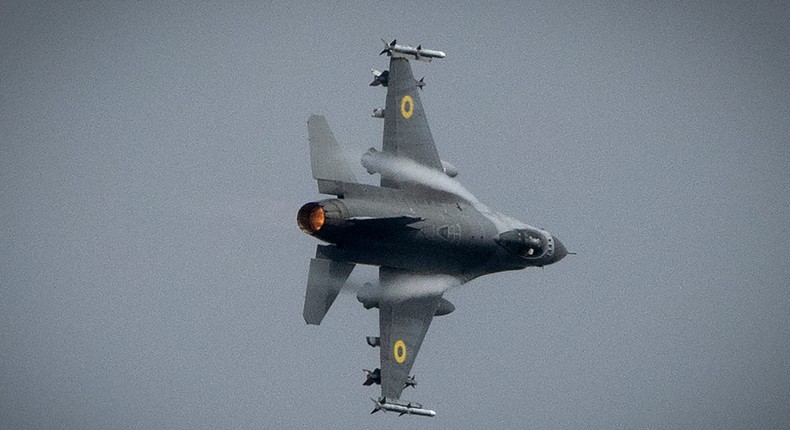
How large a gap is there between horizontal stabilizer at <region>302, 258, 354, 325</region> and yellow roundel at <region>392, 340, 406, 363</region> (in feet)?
12.3

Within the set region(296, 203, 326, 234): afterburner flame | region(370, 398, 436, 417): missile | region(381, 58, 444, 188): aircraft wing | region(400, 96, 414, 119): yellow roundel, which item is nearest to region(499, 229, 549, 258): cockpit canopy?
region(381, 58, 444, 188): aircraft wing

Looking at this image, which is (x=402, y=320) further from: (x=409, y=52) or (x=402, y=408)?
(x=409, y=52)

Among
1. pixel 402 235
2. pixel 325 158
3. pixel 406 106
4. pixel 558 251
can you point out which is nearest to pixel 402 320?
pixel 402 235

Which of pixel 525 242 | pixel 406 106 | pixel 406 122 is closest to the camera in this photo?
pixel 525 242

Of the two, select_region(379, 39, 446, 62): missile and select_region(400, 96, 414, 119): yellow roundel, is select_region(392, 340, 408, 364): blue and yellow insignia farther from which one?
select_region(379, 39, 446, 62): missile

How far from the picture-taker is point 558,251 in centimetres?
4809

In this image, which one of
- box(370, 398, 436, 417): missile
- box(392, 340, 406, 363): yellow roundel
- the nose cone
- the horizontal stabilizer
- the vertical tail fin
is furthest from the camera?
the nose cone

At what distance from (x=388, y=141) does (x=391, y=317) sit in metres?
5.56

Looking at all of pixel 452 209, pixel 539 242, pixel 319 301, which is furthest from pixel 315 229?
pixel 539 242

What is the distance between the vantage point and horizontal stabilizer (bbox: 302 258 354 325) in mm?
43344

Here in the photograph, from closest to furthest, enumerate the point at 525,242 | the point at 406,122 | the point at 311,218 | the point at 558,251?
1. the point at 311,218
2. the point at 525,242
3. the point at 406,122
4. the point at 558,251

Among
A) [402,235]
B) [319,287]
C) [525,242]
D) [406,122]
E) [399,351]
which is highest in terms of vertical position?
[406,122]

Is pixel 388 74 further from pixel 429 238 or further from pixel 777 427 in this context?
pixel 777 427

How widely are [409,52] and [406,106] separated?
1.92 m
